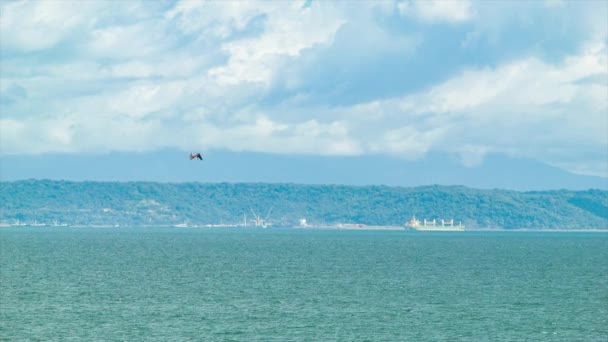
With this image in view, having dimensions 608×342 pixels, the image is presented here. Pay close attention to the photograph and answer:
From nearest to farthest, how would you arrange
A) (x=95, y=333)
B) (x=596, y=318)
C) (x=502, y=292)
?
(x=95, y=333)
(x=596, y=318)
(x=502, y=292)

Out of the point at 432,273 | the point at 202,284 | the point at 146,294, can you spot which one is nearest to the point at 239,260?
the point at 432,273

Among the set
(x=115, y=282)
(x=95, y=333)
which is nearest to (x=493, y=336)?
(x=95, y=333)

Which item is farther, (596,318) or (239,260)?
(239,260)

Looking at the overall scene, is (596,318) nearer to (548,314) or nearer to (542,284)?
(548,314)

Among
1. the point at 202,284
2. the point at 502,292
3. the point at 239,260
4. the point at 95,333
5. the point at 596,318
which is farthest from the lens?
the point at 239,260

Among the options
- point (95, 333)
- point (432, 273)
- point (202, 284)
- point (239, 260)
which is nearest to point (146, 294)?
point (202, 284)

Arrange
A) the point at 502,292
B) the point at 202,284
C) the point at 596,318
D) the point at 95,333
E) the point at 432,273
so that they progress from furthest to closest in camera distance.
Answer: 1. the point at 432,273
2. the point at 202,284
3. the point at 502,292
4. the point at 596,318
5. the point at 95,333

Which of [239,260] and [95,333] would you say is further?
[239,260]

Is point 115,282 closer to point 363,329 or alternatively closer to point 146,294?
point 146,294

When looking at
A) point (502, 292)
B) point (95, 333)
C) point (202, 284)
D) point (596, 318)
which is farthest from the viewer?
point (202, 284)
